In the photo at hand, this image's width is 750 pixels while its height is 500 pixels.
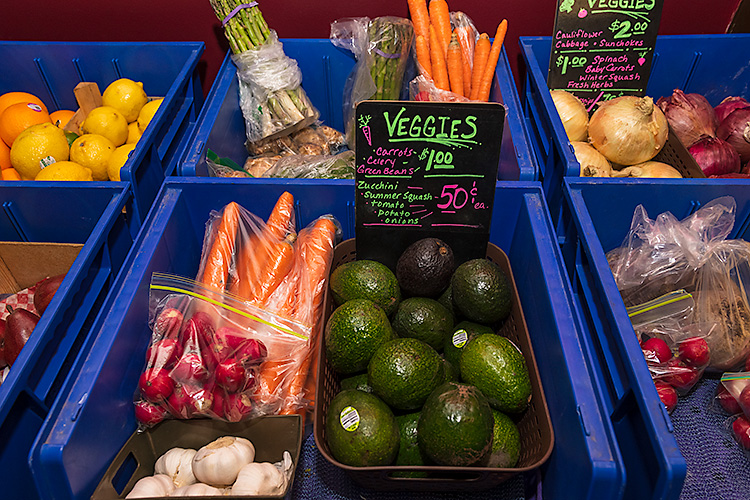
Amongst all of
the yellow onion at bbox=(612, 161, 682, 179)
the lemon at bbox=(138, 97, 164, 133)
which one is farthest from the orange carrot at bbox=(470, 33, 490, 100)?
the lemon at bbox=(138, 97, 164, 133)

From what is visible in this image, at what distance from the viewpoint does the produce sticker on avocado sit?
35.5 inches

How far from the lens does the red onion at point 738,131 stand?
1.71 meters

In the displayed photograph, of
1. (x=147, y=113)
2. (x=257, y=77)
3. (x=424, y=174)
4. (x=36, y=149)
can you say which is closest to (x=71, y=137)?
(x=36, y=149)

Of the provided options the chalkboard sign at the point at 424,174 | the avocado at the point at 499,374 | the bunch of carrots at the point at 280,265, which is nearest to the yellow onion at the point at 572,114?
the chalkboard sign at the point at 424,174

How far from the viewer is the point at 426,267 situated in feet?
3.80

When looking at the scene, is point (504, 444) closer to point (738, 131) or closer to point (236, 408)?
point (236, 408)

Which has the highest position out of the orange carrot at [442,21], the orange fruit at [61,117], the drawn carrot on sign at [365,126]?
the drawn carrot on sign at [365,126]

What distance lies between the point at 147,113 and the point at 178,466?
131 centimetres

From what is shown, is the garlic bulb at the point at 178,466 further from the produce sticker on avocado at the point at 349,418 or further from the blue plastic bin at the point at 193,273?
the produce sticker on avocado at the point at 349,418

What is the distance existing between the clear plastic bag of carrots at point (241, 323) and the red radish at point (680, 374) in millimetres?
873

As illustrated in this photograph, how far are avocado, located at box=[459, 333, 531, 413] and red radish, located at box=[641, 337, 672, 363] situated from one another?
41cm

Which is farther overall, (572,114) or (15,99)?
(15,99)

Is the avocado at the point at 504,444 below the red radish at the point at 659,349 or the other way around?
the other way around

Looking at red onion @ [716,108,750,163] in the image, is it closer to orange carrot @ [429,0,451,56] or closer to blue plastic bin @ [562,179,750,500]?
blue plastic bin @ [562,179,750,500]
